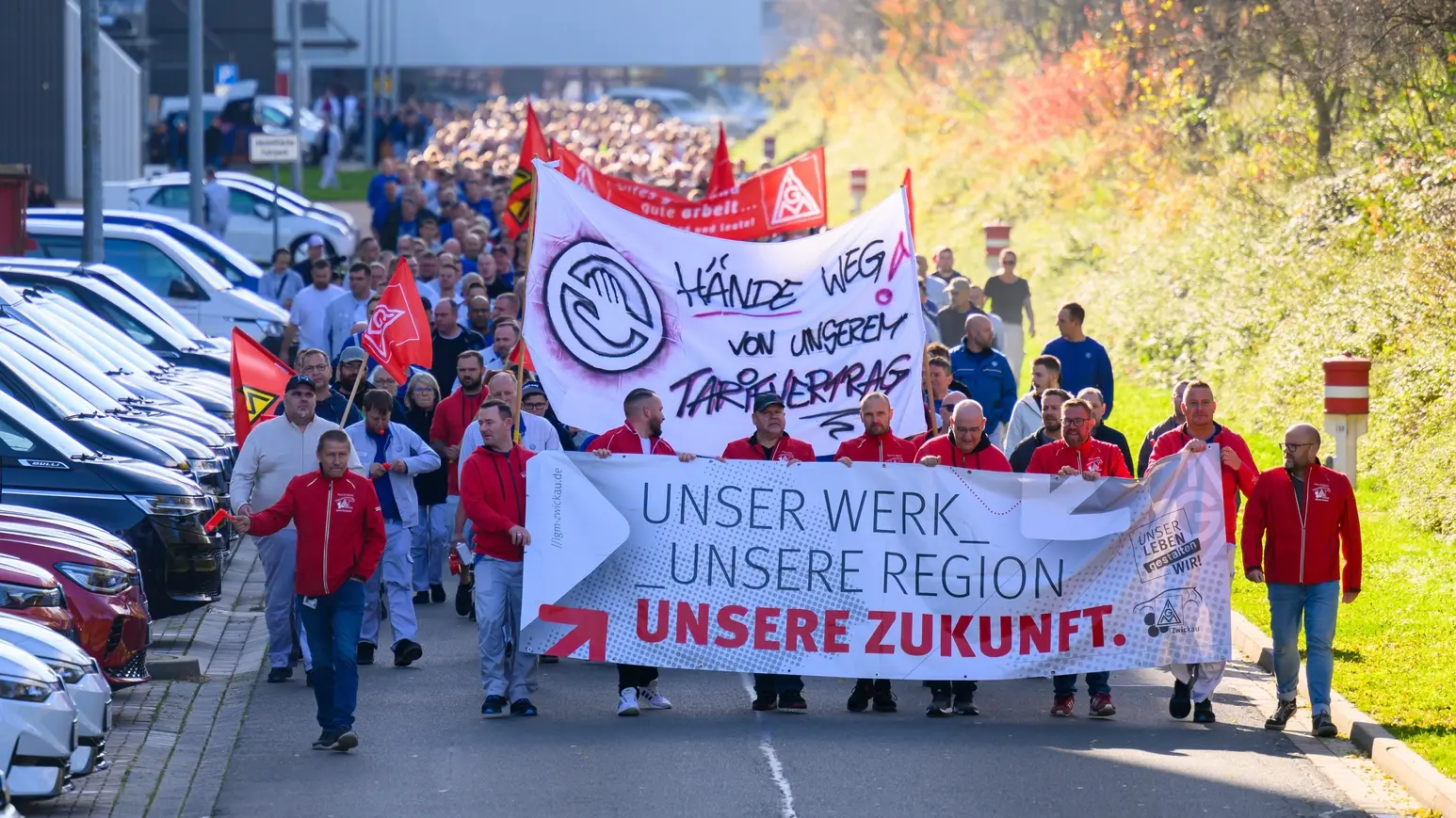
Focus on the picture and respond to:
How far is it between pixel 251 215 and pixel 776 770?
27.0 meters

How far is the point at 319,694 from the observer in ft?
35.1

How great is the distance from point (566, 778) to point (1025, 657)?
110 inches

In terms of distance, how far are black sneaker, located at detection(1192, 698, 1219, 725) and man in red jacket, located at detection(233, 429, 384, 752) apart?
4.46m

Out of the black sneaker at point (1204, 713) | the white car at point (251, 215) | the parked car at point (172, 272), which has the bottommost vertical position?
the black sneaker at point (1204, 713)

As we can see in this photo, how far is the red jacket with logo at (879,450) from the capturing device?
1205 centimetres

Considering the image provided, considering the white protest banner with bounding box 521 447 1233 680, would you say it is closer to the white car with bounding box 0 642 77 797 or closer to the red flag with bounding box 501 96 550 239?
the white car with bounding box 0 642 77 797

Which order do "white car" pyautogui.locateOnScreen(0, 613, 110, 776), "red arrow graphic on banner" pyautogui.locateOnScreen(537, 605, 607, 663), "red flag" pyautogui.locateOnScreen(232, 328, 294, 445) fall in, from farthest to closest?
"red flag" pyautogui.locateOnScreen(232, 328, 294, 445), "red arrow graphic on banner" pyautogui.locateOnScreen(537, 605, 607, 663), "white car" pyautogui.locateOnScreen(0, 613, 110, 776)

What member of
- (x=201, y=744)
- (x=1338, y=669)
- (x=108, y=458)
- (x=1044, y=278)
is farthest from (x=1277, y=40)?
(x=201, y=744)

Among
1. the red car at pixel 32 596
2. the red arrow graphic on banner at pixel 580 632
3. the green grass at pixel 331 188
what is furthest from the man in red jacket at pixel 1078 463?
the green grass at pixel 331 188

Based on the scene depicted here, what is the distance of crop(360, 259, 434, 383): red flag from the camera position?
14719 mm

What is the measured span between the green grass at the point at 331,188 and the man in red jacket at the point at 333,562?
4152 cm

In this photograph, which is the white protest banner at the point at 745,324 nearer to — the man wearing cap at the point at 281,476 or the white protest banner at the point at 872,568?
the white protest banner at the point at 872,568

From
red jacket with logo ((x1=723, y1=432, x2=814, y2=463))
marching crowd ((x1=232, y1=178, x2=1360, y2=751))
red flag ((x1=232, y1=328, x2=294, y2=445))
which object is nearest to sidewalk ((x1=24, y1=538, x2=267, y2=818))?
marching crowd ((x1=232, y1=178, x2=1360, y2=751))

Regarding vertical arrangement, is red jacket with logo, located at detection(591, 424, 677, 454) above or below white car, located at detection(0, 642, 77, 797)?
above
